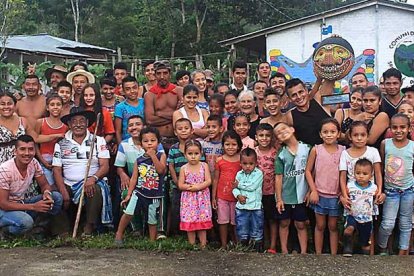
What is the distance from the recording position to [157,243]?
5.85 meters

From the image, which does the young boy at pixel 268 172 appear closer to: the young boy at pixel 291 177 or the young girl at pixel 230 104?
the young boy at pixel 291 177

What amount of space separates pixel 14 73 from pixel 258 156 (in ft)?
44.5

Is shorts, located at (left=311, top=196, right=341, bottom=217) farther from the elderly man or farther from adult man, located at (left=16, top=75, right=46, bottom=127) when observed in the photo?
adult man, located at (left=16, top=75, right=46, bottom=127)

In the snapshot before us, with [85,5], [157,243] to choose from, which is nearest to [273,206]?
A: [157,243]

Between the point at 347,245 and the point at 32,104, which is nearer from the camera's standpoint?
the point at 347,245

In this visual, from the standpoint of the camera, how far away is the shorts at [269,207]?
5742mm

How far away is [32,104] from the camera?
6.77 metres

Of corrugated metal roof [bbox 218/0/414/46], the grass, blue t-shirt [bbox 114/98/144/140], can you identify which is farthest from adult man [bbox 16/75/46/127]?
corrugated metal roof [bbox 218/0/414/46]

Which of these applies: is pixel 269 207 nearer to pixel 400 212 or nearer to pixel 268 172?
pixel 268 172

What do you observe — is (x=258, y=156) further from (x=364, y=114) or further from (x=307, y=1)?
(x=307, y=1)

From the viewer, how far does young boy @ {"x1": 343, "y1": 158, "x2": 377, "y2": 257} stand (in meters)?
5.27

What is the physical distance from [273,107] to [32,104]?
2956 mm

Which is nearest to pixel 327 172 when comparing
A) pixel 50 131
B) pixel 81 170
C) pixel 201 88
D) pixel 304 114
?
pixel 304 114

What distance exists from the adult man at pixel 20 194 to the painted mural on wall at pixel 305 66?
1203 cm
